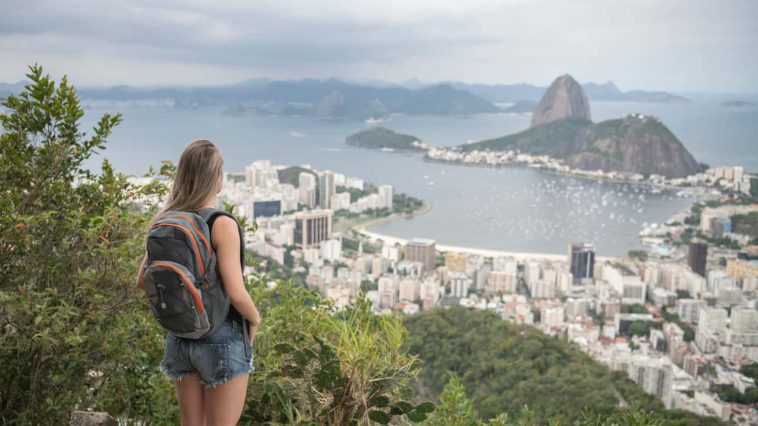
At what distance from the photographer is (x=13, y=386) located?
4.51 feet

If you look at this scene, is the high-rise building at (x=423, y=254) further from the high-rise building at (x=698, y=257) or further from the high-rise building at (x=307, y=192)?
the high-rise building at (x=307, y=192)

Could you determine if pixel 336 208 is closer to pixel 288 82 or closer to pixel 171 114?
pixel 171 114

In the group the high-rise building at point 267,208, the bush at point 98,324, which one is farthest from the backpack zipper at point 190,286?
the high-rise building at point 267,208

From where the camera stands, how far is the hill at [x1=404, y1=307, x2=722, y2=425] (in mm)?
6172

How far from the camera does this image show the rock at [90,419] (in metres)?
1.26

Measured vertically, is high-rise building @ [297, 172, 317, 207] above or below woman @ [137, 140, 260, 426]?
below

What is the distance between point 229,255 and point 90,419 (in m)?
0.64

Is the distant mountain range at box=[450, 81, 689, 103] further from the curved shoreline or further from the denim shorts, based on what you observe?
the denim shorts

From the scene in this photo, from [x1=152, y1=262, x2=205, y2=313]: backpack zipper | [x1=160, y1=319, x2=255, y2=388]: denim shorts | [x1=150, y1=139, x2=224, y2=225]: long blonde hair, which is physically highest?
[x1=150, y1=139, x2=224, y2=225]: long blonde hair

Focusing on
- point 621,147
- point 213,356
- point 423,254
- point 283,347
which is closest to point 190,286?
point 213,356

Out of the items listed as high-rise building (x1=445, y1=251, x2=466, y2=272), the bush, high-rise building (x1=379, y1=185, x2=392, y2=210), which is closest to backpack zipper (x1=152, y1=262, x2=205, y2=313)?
the bush

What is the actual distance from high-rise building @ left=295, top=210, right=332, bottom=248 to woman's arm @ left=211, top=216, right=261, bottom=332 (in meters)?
16.5

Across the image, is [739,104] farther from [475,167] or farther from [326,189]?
[326,189]

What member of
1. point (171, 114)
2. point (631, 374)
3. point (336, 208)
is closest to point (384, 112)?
point (171, 114)
